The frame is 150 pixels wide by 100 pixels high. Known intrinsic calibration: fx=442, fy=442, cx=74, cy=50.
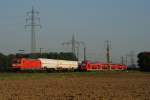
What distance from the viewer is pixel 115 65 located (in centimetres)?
12006

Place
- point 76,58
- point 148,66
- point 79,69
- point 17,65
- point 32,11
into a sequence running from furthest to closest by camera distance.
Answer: point 76,58
point 148,66
point 79,69
point 17,65
point 32,11

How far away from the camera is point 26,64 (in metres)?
90.1

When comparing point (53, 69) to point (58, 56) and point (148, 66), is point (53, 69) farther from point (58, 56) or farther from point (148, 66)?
point (58, 56)

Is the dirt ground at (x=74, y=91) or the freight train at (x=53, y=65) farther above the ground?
the freight train at (x=53, y=65)

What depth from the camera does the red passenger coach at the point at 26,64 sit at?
3481 inches

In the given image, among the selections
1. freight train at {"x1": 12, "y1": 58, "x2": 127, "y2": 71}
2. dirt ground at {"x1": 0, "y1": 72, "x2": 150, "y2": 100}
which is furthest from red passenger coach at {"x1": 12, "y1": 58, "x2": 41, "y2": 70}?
dirt ground at {"x1": 0, "y1": 72, "x2": 150, "y2": 100}

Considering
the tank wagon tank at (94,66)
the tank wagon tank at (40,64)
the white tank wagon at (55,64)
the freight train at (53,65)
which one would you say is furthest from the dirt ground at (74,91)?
the tank wagon tank at (94,66)

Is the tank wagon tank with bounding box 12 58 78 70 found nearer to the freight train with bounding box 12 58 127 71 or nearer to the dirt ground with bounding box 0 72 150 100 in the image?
the freight train with bounding box 12 58 127 71

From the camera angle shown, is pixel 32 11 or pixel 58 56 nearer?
pixel 32 11

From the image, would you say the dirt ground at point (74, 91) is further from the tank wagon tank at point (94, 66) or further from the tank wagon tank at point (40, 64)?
the tank wagon tank at point (94, 66)

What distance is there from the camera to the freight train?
293ft

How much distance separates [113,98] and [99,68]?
8494 centimetres

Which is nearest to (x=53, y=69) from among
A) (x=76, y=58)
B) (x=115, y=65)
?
(x=115, y=65)

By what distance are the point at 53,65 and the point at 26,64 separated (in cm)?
997
